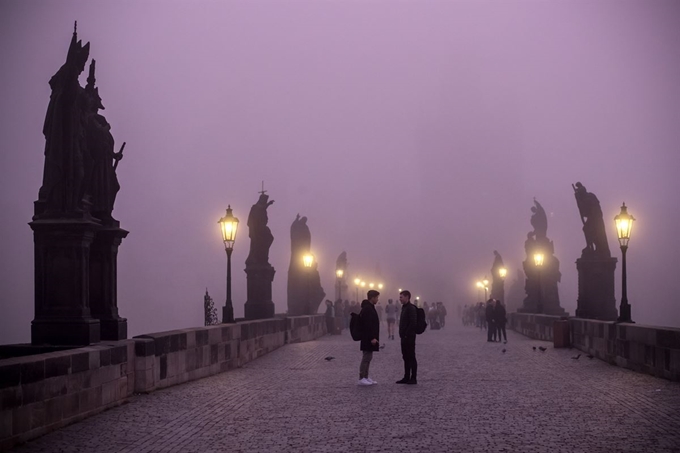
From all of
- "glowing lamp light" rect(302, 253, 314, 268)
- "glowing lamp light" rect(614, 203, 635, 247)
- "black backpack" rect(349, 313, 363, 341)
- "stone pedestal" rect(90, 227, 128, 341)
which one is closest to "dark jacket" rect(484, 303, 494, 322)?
"glowing lamp light" rect(302, 253, 314, 268)

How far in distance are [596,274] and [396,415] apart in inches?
773

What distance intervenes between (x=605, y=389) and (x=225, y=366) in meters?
7.82

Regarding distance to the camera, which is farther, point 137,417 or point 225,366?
point 225,366

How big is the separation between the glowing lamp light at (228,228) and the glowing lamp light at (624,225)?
943 cm

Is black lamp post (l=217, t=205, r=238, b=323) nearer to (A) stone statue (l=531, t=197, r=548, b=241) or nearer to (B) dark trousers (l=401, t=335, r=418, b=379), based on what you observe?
(B) dark trousers (l=401, t=335, r=418, b=379)

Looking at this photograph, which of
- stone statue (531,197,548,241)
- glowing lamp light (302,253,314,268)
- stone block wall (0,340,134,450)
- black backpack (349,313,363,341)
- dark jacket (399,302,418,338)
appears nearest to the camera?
stone block wall (0,340,134,450)

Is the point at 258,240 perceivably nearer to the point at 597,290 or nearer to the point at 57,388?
the point at 597,290

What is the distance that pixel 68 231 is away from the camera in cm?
1321

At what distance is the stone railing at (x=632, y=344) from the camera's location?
1471 centimetres

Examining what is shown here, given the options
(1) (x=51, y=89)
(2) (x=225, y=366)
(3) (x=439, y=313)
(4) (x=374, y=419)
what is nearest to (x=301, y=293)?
(3) (x=439, y=313)

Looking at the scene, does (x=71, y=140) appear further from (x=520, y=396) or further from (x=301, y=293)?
(x=301, y=293)

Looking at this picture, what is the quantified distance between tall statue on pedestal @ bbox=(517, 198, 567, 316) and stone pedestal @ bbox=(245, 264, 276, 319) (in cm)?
1411

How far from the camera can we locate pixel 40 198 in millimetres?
13641

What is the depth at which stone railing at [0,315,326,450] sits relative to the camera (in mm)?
8812
